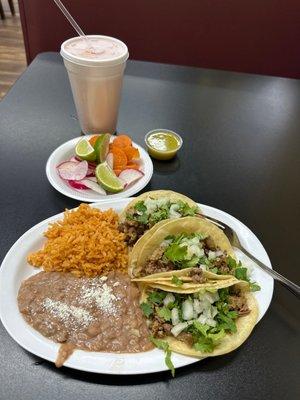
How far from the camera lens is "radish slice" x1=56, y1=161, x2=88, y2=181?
173 cm

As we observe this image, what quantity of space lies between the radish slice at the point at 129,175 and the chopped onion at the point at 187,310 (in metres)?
0.67

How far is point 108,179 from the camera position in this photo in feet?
5.61

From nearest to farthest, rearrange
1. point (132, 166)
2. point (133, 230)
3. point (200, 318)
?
point (200, 318) → point (133, 230) → point (132, 166)

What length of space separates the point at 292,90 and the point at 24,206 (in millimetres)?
1859

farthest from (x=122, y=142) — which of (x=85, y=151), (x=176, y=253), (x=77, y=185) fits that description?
(x=176, y=253)

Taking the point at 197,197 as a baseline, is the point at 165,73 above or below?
above

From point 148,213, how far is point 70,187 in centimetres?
41

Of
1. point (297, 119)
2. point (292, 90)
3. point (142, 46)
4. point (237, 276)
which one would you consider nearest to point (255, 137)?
point (297, 119)

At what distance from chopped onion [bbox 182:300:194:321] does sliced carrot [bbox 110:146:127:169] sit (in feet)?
2.49

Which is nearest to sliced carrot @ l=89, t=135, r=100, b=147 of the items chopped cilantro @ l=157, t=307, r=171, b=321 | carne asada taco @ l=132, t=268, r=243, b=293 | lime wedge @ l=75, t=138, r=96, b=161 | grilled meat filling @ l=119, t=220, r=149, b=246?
lime wedge @ l=75, t=138, r=96, b=161

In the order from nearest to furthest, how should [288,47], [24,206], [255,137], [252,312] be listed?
[252,312] → [24,206] → [255,137] → [288,47]

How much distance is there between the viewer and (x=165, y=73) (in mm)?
2516

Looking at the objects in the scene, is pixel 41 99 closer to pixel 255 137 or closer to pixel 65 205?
pixel 65 205

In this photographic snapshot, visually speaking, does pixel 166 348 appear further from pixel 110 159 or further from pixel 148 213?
pixel 110 159
